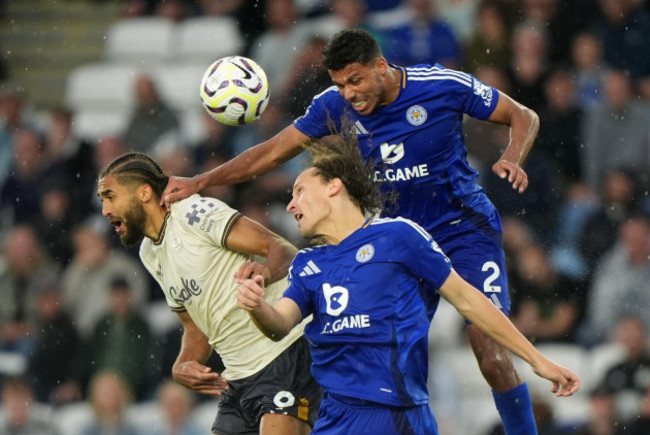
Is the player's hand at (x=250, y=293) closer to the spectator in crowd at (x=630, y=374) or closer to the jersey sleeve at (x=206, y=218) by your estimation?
the jersey sleeve at (x=206, y=218)

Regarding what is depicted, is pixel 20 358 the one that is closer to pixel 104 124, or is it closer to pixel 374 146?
pixel 104 124

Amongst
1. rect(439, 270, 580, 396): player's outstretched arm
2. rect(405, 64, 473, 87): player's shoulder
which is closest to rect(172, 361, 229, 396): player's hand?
rect(439, 270, 580, 396): player's outstretched arm

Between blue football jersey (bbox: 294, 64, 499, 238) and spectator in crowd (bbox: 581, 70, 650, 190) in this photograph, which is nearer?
blue football jersey (bbox: 294, 64, 499, 238)

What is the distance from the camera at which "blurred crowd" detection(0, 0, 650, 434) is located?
8.11m

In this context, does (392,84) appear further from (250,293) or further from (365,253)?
(250,293)

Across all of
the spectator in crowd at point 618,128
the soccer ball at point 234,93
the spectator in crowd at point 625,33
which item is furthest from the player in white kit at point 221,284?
the spectator in crowd at point 625,33

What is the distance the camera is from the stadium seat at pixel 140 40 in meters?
11.6

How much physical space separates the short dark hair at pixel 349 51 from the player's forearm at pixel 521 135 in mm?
749

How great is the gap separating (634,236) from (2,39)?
8038 mm

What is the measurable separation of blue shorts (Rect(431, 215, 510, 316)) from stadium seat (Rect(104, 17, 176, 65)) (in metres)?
6.88

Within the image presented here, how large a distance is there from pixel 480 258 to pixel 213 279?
4.28ft

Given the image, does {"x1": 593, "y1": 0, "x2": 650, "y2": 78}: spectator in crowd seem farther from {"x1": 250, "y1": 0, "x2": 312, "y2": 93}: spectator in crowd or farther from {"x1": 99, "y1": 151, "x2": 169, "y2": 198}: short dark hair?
{"x1": 99, "y1": 151, "x2": 169, "y2": 198}: short dark hair

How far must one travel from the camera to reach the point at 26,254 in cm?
1045

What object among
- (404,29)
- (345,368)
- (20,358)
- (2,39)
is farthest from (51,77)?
(345,368)
